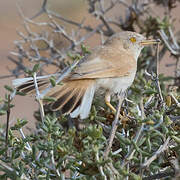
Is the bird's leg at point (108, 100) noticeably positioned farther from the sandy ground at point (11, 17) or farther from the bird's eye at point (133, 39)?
the sandy ground at point (11, 17)

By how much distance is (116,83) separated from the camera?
3.61 metres

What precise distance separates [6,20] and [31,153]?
33.4ft

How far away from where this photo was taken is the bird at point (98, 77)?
9.61 feet

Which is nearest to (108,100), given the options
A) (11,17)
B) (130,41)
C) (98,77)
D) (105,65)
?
(98,77)

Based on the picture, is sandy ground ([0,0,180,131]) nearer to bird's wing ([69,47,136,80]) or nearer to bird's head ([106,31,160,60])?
bird's head ([106,31,160,60])

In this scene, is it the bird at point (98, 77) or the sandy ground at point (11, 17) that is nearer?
the bird at point (98, 77)

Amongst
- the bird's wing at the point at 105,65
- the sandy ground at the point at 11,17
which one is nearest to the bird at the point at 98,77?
the bird's wing at the point at 105,65

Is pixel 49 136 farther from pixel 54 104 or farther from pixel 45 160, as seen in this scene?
pixel 54 104

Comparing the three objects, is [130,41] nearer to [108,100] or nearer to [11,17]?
[108,100]

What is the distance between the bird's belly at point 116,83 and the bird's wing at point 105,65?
0.04m

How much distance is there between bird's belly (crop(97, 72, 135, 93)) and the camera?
138 inches

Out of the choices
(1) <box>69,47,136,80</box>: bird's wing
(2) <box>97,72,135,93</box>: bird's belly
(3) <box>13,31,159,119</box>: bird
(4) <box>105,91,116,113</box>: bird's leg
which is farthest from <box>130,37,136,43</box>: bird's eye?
(4) <box>105,91,116,113</box>: bird's leg

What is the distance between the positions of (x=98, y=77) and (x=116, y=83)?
245 mm

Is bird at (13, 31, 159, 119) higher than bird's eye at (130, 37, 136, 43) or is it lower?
lower
